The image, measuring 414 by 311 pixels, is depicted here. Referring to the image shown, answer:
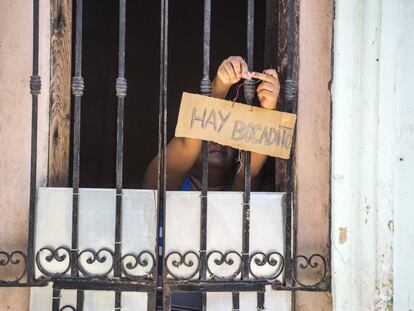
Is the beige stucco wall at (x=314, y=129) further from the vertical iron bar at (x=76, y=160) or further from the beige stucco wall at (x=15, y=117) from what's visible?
the beige stucco wall at (x=15, y=117)

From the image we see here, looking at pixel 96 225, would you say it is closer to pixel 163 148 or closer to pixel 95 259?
pixel 95 259

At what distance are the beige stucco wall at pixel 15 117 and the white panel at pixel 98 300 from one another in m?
0.28

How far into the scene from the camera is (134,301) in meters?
1.76

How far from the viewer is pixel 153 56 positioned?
377 centimetres

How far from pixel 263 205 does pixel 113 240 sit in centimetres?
52

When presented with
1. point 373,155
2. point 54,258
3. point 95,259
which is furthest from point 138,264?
point 373,155

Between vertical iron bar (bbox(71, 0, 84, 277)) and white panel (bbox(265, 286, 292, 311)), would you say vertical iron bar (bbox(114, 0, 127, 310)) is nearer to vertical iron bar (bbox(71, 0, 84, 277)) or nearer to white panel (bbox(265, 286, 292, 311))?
vertical iron bar (bbox(71, 0, 84, 277))

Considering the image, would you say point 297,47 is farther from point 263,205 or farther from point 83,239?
point 83,239

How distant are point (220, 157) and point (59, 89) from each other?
770 millimetres

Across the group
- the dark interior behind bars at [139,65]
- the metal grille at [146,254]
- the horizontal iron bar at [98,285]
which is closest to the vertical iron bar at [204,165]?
the metal grille at [146,254]

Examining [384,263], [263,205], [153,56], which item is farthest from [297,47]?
[153,56]

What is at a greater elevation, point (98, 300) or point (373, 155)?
point (373, 155)

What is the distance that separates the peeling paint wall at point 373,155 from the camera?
1.67 meters

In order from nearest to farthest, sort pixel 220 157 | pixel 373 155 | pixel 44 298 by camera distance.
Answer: pixel 373 155, pixel 44 298, pixel 220 157
